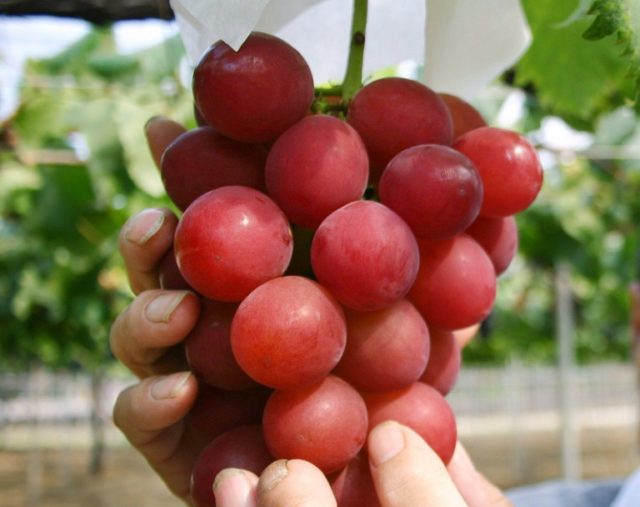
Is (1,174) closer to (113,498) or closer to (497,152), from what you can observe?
(497,152)

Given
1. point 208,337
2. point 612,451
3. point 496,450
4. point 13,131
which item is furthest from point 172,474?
point 496,450

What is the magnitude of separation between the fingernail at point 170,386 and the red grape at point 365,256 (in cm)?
15

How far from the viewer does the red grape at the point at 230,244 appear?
50 cm

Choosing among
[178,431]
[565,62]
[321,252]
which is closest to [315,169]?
[321,252]

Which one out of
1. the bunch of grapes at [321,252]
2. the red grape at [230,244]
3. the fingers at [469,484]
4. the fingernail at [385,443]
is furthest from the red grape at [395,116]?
the fingers at [469,484]

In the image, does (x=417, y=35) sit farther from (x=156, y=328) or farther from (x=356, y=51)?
(x=156, y=328)

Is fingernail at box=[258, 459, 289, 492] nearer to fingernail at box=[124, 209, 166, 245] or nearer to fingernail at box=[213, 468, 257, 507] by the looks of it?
fingernail at box=[213, 468, 257, 507]

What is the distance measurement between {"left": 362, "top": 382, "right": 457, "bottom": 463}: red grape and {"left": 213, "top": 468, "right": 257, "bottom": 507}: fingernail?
114 mm

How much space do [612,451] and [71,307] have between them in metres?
8.90

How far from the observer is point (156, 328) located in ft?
1.85

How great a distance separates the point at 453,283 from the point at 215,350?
0.62ft

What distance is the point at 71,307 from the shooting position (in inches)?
185

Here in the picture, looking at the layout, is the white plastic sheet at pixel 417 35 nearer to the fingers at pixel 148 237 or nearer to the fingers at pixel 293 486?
the fingers at pixel 148 237

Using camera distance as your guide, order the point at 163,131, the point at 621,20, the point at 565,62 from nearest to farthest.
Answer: the point at 621,20
the point at 163,131
the point at 565,62
